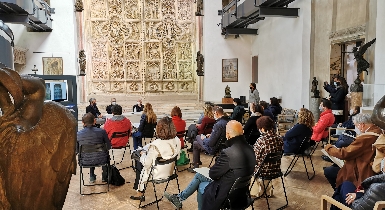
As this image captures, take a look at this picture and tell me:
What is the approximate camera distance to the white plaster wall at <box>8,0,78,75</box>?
14.2m

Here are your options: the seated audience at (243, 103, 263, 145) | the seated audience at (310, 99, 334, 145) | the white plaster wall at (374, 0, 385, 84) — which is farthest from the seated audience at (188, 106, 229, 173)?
the white plaster wall at (374, 0, 385, 84)

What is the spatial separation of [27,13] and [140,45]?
18.6 feet

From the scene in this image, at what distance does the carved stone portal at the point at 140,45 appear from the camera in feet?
51.2

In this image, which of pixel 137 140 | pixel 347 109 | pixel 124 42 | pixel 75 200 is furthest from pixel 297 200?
pixel 124 42

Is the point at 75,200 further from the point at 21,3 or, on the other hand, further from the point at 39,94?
the point at 21,3

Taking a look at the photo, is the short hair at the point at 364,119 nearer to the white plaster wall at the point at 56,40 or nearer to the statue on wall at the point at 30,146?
the statue on wall at the point at 30,146

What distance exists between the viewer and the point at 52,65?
14.4 m

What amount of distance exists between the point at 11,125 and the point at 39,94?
0.55ft

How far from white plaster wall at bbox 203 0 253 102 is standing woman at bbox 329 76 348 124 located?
707 cm

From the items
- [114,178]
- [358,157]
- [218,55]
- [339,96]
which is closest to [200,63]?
[218,55]

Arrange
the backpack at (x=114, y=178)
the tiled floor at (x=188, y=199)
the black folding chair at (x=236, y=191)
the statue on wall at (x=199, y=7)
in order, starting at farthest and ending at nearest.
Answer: the statue on wall at (x=199, y=7) < the backpack at (x=114, y=178) < the tiled floor at (x=188, y=199) < the black folding chair at (x=236, y=191)

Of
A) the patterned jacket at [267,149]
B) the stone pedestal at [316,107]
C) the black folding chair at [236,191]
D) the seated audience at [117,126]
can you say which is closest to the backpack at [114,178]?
the seated audience at [117,126]

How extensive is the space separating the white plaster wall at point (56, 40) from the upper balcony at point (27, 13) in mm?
407

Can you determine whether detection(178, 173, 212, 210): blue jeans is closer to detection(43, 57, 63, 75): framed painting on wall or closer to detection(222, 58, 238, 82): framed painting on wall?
detection(43, 57, 63, 75): framed painting on wall
